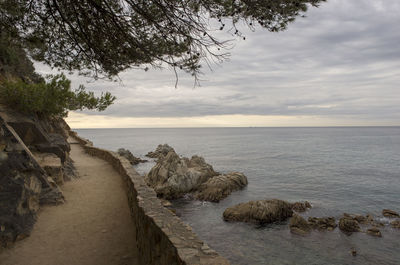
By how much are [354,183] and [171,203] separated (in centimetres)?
2297

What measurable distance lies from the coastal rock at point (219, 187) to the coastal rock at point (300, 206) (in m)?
6.02

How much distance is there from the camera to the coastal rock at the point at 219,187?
2198 centimetres

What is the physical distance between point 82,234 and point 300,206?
687 inches

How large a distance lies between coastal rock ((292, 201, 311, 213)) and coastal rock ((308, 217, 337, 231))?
2384 mm

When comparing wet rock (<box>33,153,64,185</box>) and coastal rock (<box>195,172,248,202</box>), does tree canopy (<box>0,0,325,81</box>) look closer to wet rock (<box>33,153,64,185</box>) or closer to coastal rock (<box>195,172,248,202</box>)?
wet rock (<box>33,153,64,185</box>)

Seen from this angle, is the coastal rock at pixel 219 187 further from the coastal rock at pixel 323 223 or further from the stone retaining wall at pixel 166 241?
the stone retaining wall at pixel 166 241

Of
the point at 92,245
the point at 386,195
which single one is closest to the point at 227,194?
the point at 386,195

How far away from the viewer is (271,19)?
6.31 m

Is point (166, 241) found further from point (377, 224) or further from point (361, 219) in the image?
point (361, 219)

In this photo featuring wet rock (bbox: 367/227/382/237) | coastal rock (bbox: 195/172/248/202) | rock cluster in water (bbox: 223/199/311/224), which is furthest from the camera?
coastal rock (bbox: 195/172/248/202)

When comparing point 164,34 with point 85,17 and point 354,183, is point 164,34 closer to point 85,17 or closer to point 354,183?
point 85,17

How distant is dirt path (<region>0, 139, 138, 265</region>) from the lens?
587 centimetres

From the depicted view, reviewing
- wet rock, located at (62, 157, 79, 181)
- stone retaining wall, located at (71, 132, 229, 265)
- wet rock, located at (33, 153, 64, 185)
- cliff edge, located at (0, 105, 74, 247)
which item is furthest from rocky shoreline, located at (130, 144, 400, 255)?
stone retaining wall, located at (71, 132, 229, 265)

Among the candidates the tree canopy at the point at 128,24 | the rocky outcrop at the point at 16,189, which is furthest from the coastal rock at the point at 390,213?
the rocky outcrop at the point at 16,189
